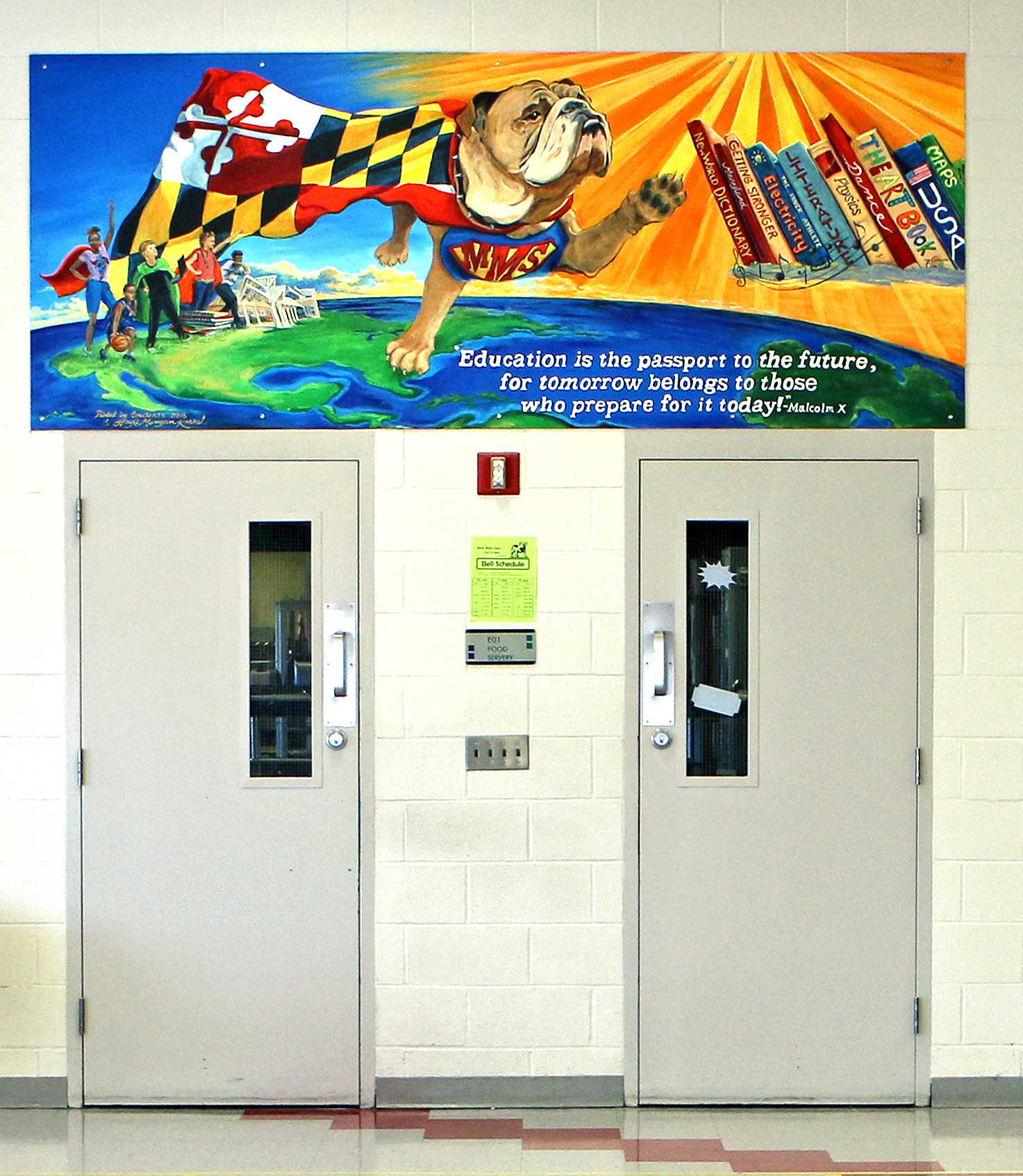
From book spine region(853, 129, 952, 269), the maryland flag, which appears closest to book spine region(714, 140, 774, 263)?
book spine region(853, 129, 952, 269)

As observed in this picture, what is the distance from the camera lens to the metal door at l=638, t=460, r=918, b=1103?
3.59 meters

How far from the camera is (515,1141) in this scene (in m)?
3.35

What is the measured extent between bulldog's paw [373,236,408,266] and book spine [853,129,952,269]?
144cm

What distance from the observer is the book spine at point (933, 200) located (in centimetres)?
360

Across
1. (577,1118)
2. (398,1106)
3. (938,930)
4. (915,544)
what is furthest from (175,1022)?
(915,544)

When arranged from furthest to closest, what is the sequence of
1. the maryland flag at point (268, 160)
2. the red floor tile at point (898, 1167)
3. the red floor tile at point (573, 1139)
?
the maryland flag at point (268, 160) → the red floor tile at point (573, 1139) → the red floor tile at point (898, 1167)

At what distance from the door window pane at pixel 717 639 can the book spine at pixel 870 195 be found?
976mm

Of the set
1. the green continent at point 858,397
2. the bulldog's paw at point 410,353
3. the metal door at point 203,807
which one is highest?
the bulldog's paw at point 410,353

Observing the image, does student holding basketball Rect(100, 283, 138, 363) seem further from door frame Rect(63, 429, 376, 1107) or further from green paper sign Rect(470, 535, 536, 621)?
green paper sign Rect(470, 535, 536, 621)

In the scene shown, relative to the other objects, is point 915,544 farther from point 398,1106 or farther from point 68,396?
point 68,396

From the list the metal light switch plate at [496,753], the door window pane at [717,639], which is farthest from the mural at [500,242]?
the metal light switch plate at [496,753]

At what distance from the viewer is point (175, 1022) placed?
3.57m

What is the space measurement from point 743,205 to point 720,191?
85mm

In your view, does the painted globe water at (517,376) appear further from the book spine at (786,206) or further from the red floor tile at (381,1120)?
the red floor tile at (381,1120)
